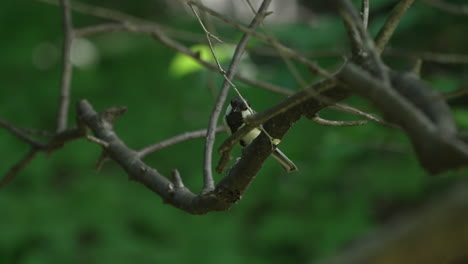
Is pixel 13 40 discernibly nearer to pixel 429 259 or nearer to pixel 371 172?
pixel 371 172

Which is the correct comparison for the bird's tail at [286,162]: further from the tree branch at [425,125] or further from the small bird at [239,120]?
the tree branch at [425,125]

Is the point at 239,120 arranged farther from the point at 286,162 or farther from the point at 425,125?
the point at 425,125

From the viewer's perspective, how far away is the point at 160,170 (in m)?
3.30

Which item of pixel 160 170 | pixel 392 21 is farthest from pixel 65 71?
pixel 160 170

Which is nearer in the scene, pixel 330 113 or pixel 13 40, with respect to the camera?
pixel 330 113

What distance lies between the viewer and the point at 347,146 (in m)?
2.24

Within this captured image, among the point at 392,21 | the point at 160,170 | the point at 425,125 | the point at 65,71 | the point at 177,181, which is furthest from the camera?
the point at 160,170

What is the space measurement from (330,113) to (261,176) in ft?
1.69

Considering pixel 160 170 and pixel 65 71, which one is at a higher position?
pixel 65 71

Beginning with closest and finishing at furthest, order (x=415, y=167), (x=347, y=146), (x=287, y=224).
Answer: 1. (x=347, y=146)
2. (x=415, y=167)
3. (x=287, y=224)

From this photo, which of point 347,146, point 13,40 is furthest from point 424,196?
point 13,40

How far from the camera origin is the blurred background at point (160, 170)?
9.92 ft

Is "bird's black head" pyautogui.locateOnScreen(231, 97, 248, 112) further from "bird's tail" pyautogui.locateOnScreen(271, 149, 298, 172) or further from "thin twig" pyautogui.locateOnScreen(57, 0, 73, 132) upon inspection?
"thin twig" pyautogui.locateOnScreen(57, 0, 73, 132)

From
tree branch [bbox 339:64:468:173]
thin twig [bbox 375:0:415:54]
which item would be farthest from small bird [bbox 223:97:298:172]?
tree branch [bbox 339:64:468:173]
